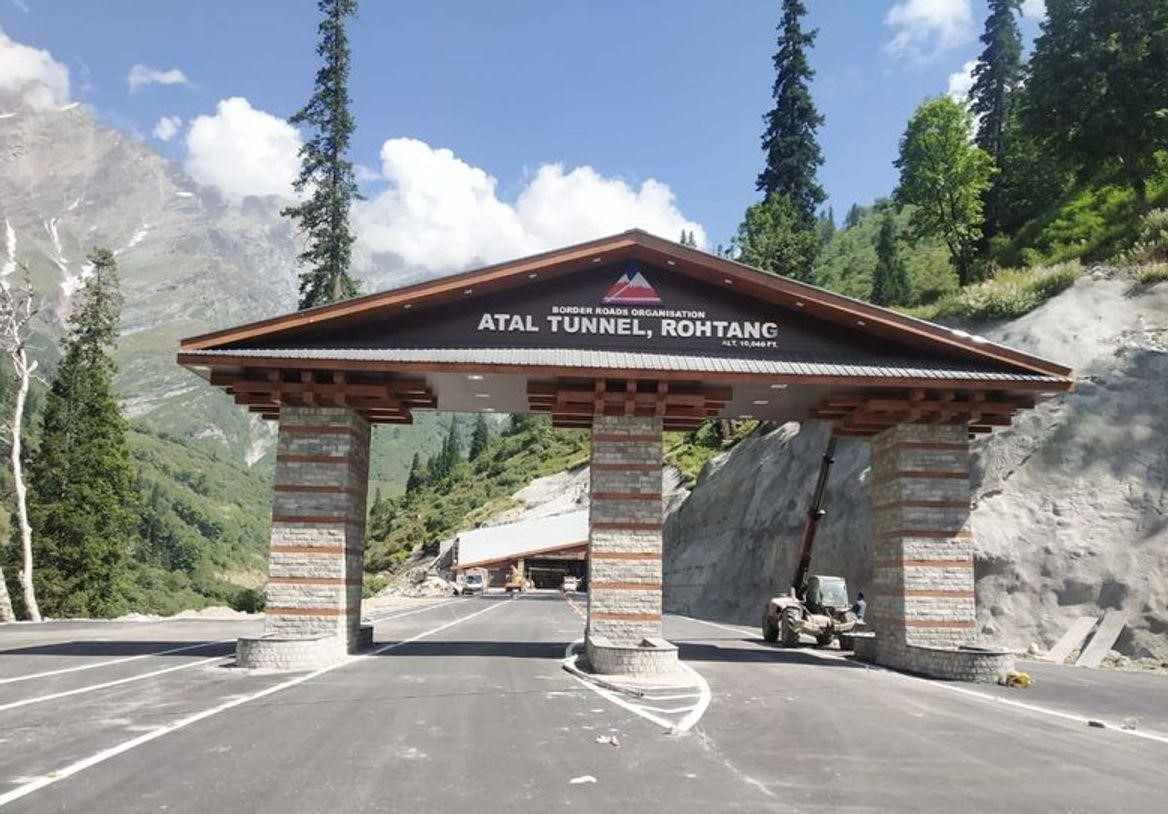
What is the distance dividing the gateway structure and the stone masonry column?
0.16 ft

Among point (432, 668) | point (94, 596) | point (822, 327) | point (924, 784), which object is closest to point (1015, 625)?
point (822, 327)

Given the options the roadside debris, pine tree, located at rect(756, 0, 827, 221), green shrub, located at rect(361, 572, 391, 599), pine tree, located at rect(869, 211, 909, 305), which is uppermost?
pine tree, located at rect(756, 0, 827, 221)

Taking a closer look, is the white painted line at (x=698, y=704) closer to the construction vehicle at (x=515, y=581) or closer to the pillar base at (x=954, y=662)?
the pillar base at (x=954, y=662)

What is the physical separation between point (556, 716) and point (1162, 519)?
21.3 m

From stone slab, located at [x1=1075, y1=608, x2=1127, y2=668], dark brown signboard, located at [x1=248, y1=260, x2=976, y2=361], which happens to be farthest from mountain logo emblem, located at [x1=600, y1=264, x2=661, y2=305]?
stone slab, located at [x1=1075, y1=608, x2=1127, y2=668]

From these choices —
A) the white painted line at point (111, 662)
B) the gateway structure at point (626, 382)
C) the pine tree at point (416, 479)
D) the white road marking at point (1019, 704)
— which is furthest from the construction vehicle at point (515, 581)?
the pine tree at point (416, 479)

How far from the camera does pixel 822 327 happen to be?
21.0 metres

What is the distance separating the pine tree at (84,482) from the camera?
4484cm

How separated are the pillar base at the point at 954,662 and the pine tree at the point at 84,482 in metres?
41.2

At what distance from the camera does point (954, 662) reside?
18.3m

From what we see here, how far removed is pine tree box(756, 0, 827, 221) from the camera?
75.4 m

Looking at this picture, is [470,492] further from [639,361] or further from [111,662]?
[639,361]

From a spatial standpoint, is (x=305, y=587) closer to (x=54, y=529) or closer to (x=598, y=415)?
(x=598, y=415)

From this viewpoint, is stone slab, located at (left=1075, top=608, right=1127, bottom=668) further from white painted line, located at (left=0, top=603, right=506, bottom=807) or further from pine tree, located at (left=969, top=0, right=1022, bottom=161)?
pine tree, located at (left=969, top=0, right=1022, bottom=161)
